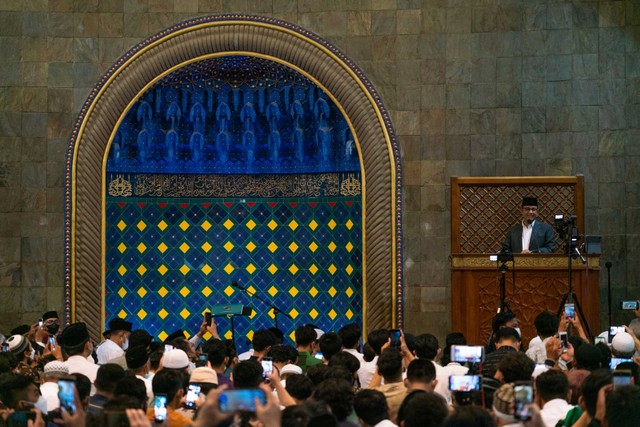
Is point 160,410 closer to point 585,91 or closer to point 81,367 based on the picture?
point 81,367

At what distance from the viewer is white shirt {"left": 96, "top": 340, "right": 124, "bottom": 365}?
390 inches

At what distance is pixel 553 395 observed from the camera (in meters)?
5.93

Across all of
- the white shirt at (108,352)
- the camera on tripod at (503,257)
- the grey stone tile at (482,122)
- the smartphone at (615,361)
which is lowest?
the white shirt at (108,352)

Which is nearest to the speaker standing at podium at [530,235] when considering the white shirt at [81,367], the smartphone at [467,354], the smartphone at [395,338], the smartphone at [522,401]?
Answer: the smartphone at [395,338]

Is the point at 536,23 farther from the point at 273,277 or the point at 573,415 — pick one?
the point at 573,415

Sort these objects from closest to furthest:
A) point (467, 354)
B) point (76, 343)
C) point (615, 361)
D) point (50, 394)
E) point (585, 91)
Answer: point (467, 354) < point (50, 394) < point (615, 361) < point (76, 343) < point (585, 91)

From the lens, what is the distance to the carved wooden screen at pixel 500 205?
1283 cm

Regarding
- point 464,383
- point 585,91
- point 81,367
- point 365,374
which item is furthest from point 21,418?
point 585,91

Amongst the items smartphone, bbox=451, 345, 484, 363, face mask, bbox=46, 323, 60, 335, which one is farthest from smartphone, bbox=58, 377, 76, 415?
face mask, bbox=46, 323, 60, 335

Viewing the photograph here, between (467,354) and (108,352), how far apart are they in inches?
165

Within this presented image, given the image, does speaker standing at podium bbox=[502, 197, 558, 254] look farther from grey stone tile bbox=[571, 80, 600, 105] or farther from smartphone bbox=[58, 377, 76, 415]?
smartphone bbox=[58, 377, 76, 415]

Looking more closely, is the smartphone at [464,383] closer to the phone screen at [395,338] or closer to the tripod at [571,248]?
the phone screen at [395,338]

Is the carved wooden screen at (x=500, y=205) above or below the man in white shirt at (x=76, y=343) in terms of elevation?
above

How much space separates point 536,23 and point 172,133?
4352 mm
